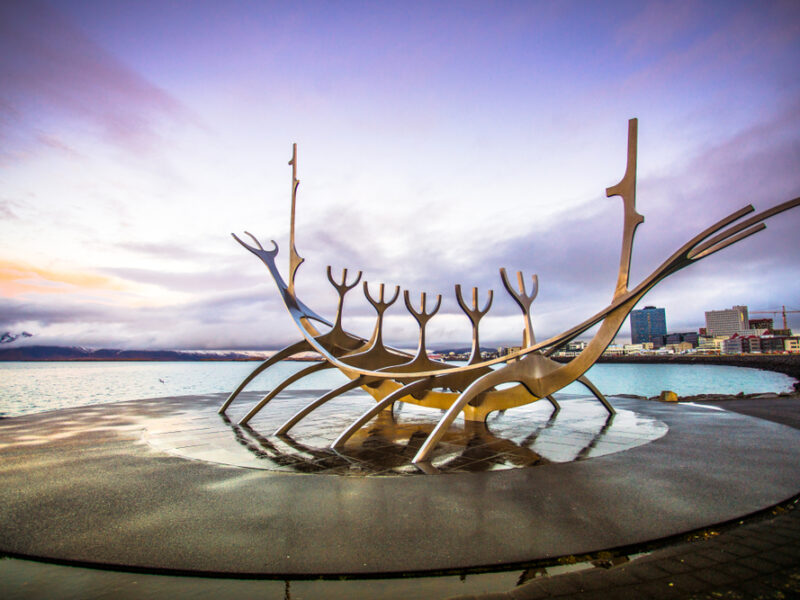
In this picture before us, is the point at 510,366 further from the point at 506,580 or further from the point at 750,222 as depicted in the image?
the point at 506,580

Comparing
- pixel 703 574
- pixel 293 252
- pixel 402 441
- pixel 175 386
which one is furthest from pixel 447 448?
pixel 175 386

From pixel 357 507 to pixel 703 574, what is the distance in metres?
3.26

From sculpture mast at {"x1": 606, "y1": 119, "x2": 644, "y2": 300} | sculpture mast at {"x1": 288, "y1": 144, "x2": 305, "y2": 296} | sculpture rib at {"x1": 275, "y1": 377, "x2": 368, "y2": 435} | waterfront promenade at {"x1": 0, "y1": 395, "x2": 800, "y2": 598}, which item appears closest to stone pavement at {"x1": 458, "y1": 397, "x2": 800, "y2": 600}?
waterfront promenade at {"x1": 0, "y1": 395, "x2": 800, "y2": 598}

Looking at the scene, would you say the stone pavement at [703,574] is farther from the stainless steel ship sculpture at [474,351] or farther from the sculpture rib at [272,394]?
the sculpture rib at [272,394]

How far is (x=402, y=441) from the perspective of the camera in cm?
912

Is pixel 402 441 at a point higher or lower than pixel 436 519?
lower

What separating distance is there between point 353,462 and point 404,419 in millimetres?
5785

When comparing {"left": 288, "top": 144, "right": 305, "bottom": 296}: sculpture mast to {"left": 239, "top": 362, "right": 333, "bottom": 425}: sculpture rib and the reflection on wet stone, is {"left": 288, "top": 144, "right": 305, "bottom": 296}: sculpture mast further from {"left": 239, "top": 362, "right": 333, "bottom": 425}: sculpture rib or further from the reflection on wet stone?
the reflection on wet stone

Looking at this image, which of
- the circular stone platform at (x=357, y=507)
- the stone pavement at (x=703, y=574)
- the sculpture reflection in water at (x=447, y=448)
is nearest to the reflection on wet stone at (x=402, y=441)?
the sculpture reflection in water at (x=447, y=448)

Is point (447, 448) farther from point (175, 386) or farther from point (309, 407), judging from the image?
point (175, 386)

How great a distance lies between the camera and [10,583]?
131 inches

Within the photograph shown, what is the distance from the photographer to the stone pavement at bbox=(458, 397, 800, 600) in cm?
299

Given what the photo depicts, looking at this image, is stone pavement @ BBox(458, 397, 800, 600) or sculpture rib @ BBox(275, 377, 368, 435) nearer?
stone pavement @ BBox(458, 397, 800, 600)

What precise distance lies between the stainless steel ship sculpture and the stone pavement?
151 inches
